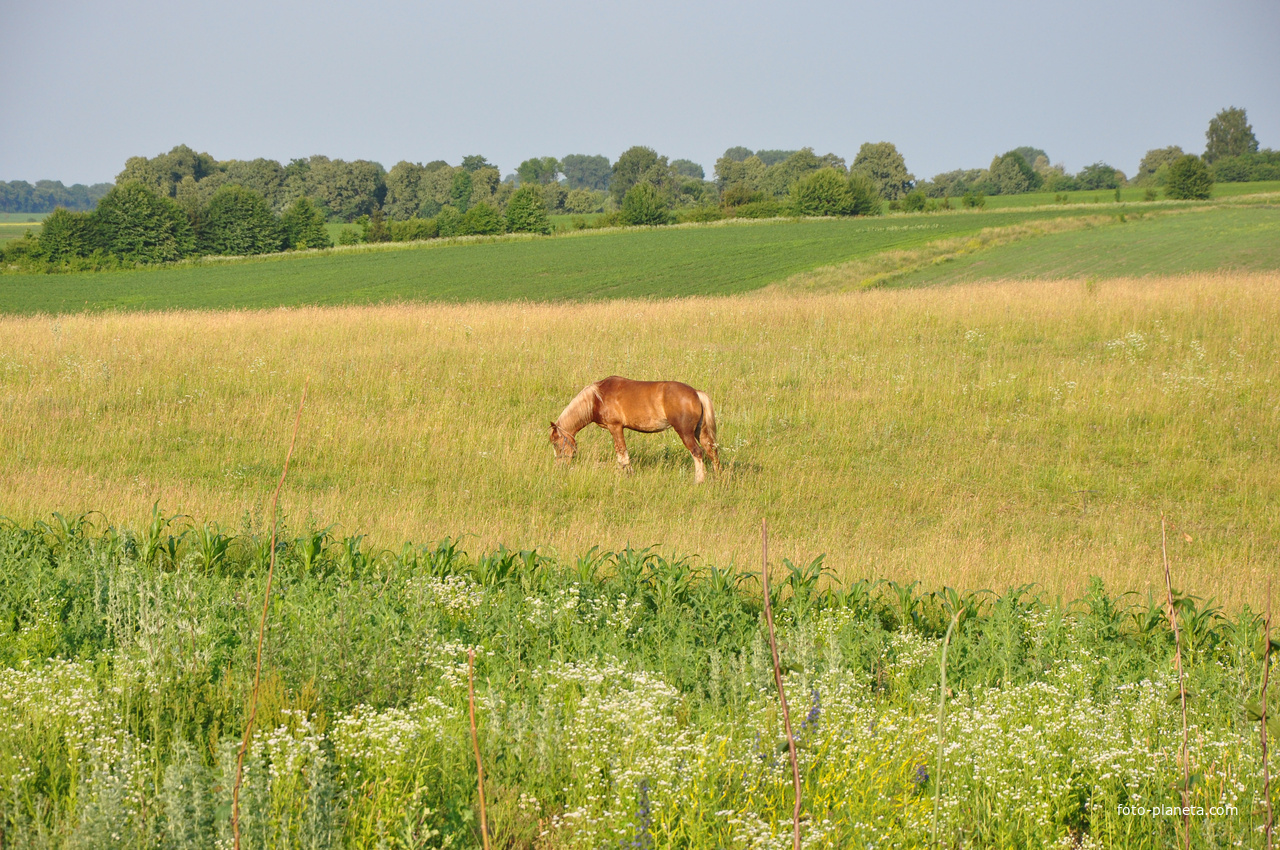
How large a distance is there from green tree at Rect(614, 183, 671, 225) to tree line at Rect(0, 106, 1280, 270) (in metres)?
0.15

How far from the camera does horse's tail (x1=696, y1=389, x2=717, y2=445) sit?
12227mm

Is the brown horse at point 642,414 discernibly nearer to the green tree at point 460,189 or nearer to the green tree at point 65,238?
the green tree at point 65,238

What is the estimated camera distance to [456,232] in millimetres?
88812

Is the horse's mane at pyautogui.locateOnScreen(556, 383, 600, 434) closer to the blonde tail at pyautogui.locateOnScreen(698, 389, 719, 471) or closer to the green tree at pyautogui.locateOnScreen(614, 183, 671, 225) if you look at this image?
the blonde tail at pyautogui.locateOnScreen(698, 389, 719, 471)

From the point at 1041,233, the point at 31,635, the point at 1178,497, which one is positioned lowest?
the point at 1178,497

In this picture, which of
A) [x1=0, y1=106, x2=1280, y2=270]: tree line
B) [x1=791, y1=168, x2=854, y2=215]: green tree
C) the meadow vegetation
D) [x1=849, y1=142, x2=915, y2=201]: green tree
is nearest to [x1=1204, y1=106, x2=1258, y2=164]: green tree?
[x1=0, y1=106, x2=1280, y2=270]: tree line

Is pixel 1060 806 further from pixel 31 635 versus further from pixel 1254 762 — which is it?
pixel 31 635

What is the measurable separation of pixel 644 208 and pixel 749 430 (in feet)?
278

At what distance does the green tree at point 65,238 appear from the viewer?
68750 mm

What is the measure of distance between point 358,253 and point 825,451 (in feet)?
241

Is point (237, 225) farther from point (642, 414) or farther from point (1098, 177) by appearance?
point (1098, 177)

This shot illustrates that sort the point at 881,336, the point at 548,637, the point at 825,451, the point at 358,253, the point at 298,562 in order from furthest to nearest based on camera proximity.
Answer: the point at 358,253 < the point at 881,336 < the point at 825,451 < the point at 298,562 < the point at 548,637

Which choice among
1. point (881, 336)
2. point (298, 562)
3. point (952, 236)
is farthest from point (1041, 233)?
point (298, 562)

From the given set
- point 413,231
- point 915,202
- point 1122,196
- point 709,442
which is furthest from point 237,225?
point 1122,196
